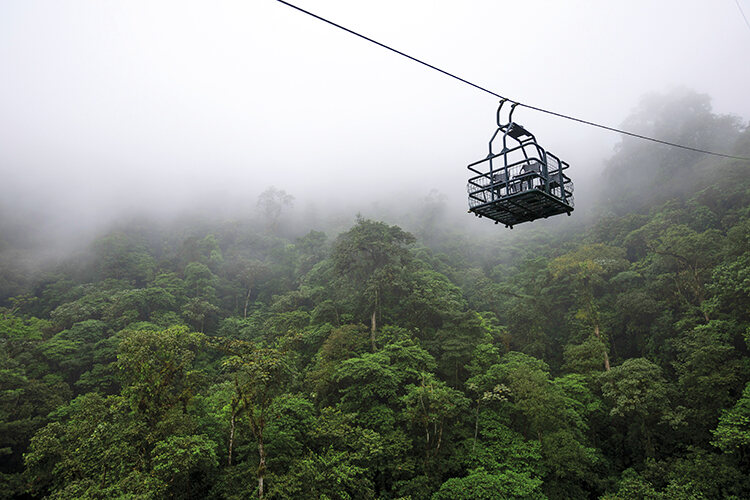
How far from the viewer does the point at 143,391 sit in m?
13.1

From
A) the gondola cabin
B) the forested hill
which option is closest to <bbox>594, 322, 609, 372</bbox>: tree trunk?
the forested hill

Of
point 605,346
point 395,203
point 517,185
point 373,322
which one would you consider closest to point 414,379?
point 373,322

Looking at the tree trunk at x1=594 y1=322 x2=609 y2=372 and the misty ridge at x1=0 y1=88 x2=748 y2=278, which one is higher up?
the misty ridge at x1=0 y1=88 x2=748 y2=278

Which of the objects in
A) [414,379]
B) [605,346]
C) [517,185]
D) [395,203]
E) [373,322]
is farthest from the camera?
[395,203]

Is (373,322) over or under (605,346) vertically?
over

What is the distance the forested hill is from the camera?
12180 millimetres

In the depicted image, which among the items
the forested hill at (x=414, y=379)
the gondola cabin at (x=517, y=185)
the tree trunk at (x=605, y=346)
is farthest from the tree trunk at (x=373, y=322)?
the gondola cabin at (x=517, y=185)

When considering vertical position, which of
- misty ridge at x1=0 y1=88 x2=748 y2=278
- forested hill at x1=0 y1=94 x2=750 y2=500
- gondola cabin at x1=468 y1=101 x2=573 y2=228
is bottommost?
forested hill at x1=0 y1=94 x2=750 y2=500

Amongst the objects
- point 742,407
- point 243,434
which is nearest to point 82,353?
point 243,434

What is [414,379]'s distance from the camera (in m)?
18.7

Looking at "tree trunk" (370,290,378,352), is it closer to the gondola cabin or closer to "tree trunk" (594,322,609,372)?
"tree trunk" (594,322,609,372)

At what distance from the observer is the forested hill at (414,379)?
1218cm

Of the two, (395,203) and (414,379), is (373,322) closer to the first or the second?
(414,379)

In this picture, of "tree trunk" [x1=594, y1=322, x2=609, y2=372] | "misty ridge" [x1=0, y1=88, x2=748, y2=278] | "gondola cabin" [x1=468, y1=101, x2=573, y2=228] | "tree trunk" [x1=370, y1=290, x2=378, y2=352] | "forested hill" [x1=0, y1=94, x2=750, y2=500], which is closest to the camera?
"gondola cabin" [x1=468, y1=101, x2=573, y2=228]
